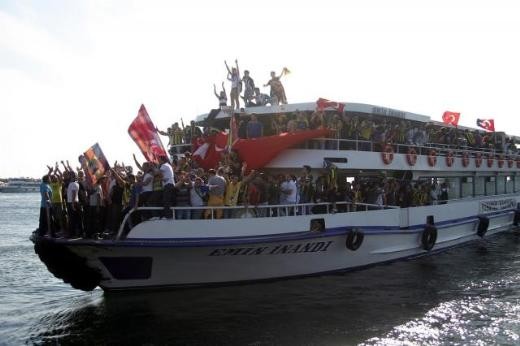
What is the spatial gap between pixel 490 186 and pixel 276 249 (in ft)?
45.3

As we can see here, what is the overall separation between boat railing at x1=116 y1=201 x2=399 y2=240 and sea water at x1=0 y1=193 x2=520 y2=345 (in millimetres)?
1469

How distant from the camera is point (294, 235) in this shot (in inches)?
404

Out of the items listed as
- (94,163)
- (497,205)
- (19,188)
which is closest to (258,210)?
(94,163)

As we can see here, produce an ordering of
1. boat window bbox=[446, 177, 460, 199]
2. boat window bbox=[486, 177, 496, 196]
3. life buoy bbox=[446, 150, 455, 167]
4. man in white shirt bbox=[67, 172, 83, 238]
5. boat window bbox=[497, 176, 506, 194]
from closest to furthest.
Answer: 1. man in white shirt bbox=[67, 172, 83, 238]
2. life buoy bbox=[446, 150, 455, 167]
3. boat window bbox=[446, 177, 460, 199]
4. boat window bbox=[486, 177, 496, 196]
5. boat window bbox=[497, 176, 506, 194]

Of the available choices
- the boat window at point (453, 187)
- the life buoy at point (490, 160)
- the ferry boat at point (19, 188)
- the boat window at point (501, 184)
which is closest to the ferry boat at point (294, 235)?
the boat window at point (453, 187)

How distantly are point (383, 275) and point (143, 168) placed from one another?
6.09 m

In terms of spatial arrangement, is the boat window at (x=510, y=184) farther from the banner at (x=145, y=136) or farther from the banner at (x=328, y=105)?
the banner at (x=145, y=136)

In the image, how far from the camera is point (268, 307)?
30.5 feet

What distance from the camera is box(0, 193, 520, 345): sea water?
797 centimetres

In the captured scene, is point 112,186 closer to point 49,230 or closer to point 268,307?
point 49,230

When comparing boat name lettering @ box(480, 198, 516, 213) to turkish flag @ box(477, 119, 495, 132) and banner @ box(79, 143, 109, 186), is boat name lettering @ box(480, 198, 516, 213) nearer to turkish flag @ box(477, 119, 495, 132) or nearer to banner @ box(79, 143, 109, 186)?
turkish flag @ box(477, 119, 495, 132)

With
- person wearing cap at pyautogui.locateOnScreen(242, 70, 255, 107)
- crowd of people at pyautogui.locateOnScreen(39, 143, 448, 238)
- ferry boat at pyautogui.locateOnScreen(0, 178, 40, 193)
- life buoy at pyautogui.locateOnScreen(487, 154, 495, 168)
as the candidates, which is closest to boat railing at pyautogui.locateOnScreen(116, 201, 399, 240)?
crowd of people at pyautogui.locateOnScreen(39, 143, 448, 238)

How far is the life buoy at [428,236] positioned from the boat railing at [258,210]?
6.56 ft

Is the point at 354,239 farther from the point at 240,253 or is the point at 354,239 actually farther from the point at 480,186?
the point at 480,186
